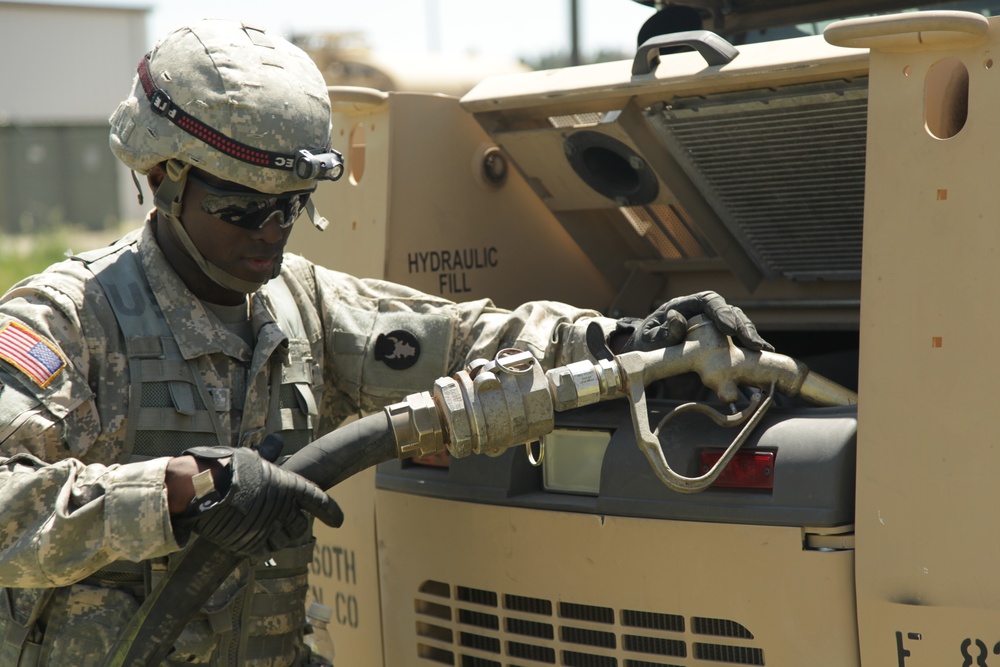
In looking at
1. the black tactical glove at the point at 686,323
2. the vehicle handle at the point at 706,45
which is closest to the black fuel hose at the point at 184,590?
the black tactical glove at the point at 686,323

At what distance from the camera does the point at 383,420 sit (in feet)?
7.28

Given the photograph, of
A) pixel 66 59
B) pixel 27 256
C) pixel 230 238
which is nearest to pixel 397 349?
pixel 230 238

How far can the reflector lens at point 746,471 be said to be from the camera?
7.28ft

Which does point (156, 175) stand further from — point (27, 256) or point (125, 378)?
point (27, 256)

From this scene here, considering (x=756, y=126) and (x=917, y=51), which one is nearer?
(x=917, y=51)

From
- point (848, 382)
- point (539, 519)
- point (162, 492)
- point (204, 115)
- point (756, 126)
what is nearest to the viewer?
point (162, 492)

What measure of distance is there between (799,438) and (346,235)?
137 centimetres

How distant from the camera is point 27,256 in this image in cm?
1538

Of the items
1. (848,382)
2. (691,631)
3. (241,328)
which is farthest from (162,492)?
(848,382)

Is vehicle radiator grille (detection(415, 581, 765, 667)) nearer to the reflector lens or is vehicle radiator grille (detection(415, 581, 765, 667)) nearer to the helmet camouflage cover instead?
the reflector lens

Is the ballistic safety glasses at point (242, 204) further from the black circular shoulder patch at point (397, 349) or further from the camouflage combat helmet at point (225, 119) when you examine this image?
the black circular shoulder patch at point (397, 349)

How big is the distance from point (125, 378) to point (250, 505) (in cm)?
46

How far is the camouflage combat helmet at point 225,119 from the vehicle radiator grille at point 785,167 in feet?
2.88

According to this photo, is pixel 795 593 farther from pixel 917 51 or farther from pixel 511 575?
pixel 917 51
